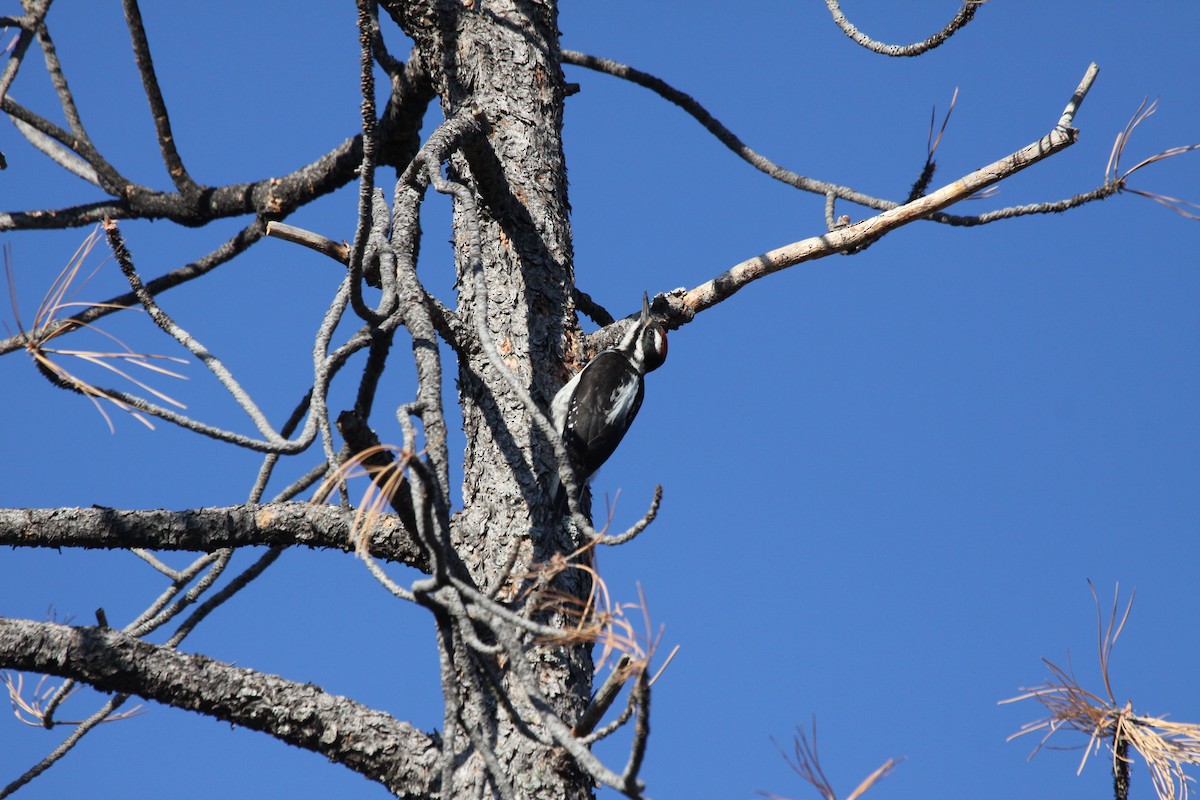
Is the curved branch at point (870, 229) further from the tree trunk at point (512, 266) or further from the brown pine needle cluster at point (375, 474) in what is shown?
the brown pine needle cluster at point (375, 474)

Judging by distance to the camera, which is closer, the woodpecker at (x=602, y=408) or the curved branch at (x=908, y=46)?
the curved branch at (x=908, y=46)

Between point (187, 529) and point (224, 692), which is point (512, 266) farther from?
point (224, 692)

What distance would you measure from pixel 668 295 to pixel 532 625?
203 centimetres

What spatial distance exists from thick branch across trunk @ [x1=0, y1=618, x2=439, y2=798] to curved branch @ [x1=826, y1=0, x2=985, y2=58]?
238 centimetres

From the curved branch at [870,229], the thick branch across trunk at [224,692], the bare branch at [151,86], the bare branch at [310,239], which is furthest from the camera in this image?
the bare branch at [151,86]

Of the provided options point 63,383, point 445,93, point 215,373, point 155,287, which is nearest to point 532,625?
point 215,373

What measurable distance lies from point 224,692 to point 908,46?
2654 mm

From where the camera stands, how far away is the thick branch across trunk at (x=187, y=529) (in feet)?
9.38

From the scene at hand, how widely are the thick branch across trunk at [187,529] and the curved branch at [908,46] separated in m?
2.04

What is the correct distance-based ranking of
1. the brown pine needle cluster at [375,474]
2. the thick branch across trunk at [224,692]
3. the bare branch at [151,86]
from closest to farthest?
the brown pine needle cluster at [375,474]
the thick branch across trunk at [224,692]
the bare branch at [151,86]

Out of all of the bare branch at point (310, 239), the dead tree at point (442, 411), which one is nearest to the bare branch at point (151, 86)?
the dead tree at point (442, 411)

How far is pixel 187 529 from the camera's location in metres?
2.88

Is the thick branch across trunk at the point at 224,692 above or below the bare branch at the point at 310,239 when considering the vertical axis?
below

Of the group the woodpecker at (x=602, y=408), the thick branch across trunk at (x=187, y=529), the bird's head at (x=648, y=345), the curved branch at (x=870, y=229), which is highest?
the bird's head at (x=648, y=345)
